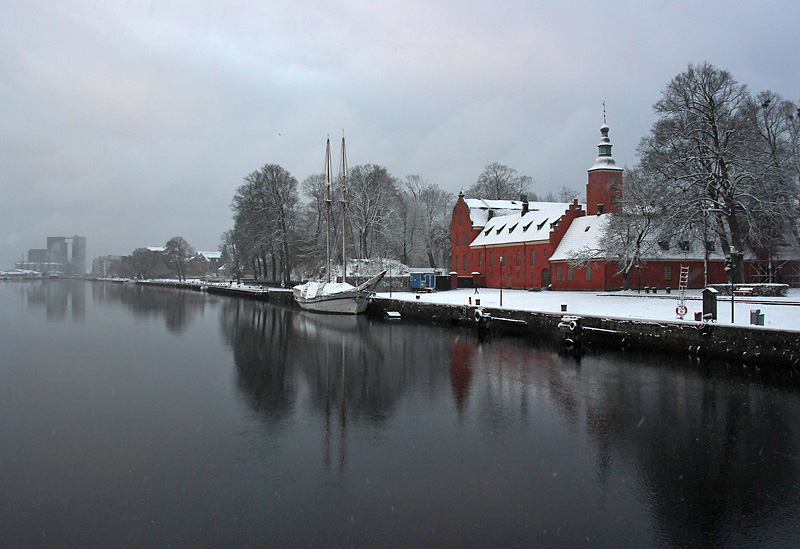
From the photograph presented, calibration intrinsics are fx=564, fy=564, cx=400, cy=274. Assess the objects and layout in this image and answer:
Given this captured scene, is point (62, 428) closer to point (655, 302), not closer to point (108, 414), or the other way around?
point (108, 414)

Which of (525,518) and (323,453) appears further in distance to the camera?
(323,453)

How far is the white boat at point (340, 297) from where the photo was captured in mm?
37188

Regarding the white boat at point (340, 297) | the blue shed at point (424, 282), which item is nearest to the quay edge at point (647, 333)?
the white boat at point (340, 297)

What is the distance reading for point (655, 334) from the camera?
19.2 m

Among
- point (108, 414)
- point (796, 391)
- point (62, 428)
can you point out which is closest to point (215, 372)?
point (108, 414)

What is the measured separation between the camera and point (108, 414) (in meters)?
12.1

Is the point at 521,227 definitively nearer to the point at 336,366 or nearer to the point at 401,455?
the point at 336,366

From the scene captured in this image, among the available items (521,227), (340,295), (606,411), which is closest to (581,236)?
(521,227)

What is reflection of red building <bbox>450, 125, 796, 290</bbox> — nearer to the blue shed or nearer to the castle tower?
the castle tower

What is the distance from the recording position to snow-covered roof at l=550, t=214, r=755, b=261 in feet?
110

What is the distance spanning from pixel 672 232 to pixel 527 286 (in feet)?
46.8

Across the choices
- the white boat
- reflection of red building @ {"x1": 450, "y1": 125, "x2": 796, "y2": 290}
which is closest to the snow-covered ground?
reflection of red building @ {"x1": 450, "y1": 125, "x2": 796, "y2": 290}

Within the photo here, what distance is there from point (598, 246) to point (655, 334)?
646 inches

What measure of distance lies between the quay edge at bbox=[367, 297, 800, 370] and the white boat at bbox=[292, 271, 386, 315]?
9.26m
